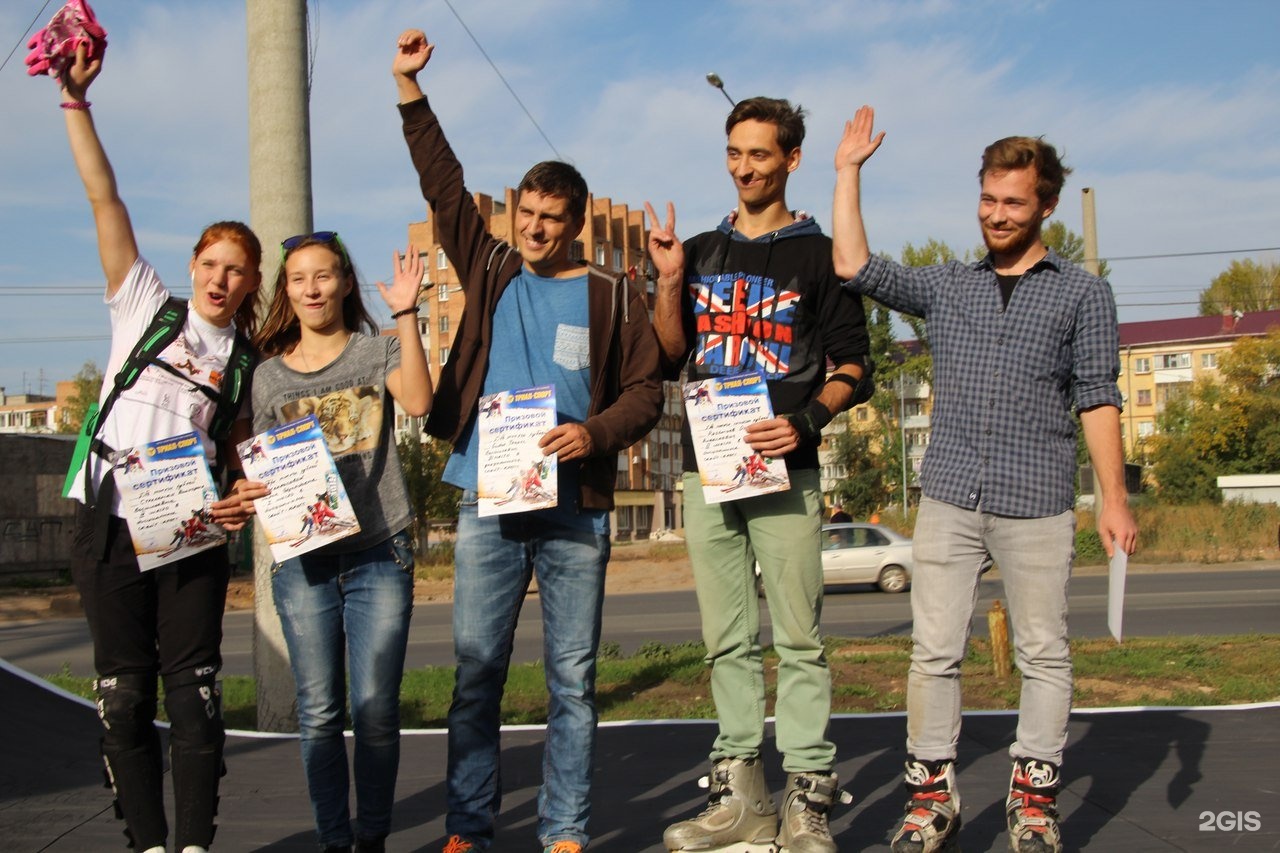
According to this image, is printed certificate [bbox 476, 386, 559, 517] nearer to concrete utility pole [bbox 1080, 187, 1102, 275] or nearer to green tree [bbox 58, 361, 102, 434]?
concrete utility pole [bbox 1080, 187, 1102, 275]

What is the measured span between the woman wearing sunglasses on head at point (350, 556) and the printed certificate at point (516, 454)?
236 millimetres

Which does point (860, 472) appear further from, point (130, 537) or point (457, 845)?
point (130, 537)

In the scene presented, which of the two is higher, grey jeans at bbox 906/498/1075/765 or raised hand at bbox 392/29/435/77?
raised hand at bbox 392/29/435/77

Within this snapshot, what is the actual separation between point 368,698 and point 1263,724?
179 inches

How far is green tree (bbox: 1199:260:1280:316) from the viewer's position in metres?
90.3

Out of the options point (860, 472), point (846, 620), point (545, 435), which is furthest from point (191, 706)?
point (860, 472)

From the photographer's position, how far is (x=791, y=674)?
4.01 m

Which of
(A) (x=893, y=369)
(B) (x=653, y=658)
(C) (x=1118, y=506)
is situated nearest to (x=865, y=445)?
(A) (x=893, y=369)

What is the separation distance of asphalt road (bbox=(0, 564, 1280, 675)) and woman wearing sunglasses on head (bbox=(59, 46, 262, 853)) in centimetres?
944

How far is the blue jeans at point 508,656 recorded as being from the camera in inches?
150

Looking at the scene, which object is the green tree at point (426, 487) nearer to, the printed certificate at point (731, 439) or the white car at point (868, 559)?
the white car at point (868, 559)

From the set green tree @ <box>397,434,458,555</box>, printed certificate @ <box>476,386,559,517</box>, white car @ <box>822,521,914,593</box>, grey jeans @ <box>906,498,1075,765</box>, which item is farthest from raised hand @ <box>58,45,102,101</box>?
green tree @ <box>397,434,458,555</box>

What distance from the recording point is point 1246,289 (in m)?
92.1

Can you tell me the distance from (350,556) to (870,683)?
6140mm
